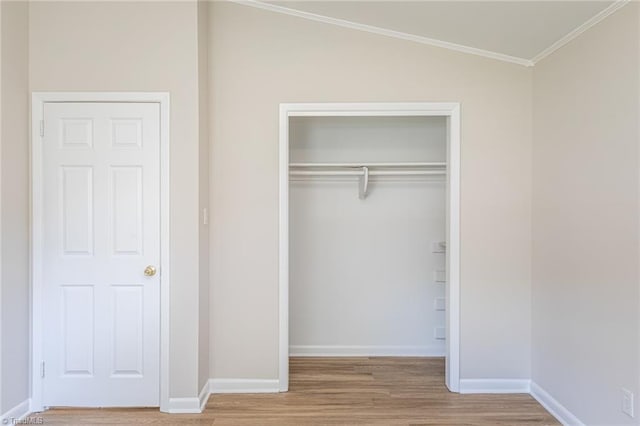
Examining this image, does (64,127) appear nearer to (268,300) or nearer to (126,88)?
(126,88)

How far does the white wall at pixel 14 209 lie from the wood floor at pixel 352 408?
0.39 m

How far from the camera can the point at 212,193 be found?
298cm

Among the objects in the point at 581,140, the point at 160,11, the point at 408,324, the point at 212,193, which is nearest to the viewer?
the point at 581,140

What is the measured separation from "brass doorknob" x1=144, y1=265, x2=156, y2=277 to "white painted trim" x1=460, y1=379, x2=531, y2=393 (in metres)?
2.35

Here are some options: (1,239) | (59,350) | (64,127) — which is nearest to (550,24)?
(64,127)

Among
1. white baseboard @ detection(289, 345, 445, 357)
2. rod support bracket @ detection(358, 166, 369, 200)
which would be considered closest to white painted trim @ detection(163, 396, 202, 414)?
white baseboard @ detection(289, 345, 445, 357)

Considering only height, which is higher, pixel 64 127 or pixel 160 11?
pixel 160 11

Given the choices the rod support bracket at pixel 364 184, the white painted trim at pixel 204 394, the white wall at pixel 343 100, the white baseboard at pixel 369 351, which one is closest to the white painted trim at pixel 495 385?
the white wall at pixel 343 100

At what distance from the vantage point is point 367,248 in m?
3.77

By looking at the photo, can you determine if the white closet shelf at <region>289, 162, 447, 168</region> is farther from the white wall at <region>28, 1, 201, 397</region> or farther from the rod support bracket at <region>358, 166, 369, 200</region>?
the white wall at <region>28, 1, 201, 397</region>

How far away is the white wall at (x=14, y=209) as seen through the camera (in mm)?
2449

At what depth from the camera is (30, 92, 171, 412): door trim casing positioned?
8.77 ft

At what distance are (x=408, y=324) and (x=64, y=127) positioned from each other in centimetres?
319

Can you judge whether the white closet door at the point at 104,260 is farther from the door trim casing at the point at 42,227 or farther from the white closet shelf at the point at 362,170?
the white closet shelf at the point at 362,170
